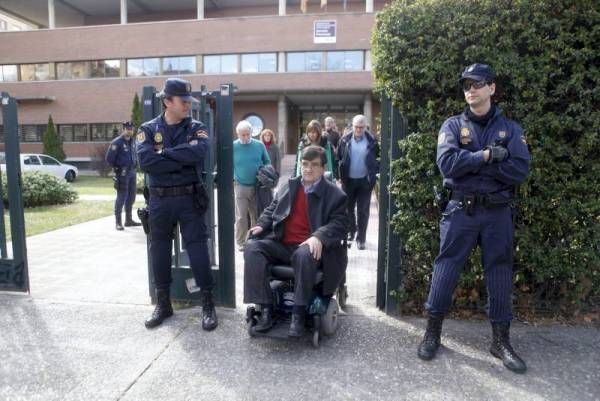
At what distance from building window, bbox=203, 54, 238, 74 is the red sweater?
25.1 m

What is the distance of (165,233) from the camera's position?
3619 mm

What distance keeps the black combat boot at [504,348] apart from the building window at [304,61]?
79.4 ft

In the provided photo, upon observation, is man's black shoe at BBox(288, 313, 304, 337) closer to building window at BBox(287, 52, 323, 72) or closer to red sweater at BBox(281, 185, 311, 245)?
red sweater at BBox(281, 185, 311, 245)

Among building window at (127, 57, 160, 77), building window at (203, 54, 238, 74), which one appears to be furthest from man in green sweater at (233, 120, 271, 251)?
building window at (127, 57, 160, 77)

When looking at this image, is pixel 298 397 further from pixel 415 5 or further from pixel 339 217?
pixel 415 5

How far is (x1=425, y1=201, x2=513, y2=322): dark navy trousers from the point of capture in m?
2.96

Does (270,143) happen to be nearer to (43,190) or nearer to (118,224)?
(118,224)

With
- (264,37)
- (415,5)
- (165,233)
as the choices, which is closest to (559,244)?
(415,5)

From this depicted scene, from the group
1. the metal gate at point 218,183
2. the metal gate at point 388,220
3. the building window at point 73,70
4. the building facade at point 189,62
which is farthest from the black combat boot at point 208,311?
the building window at point 73,70

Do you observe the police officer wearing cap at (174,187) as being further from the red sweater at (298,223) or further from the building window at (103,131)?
the building window at (103,131)

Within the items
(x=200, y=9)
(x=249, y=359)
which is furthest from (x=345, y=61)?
(x=249, y=359)

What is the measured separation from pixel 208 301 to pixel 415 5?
2820mm

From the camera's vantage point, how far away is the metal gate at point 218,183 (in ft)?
12.4

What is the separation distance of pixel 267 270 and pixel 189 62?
2685 centimetres
